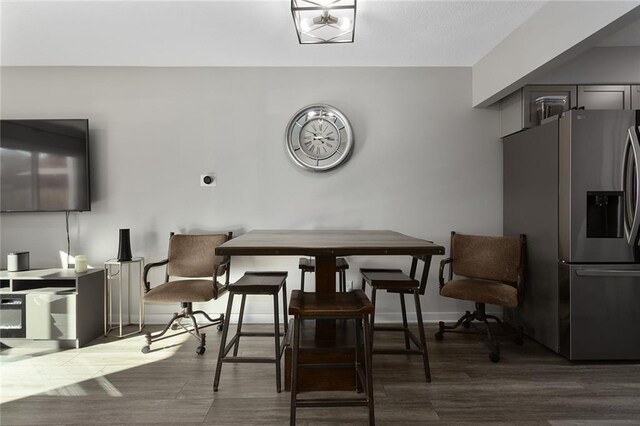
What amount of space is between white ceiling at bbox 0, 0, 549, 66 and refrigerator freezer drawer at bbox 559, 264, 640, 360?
6.20ft

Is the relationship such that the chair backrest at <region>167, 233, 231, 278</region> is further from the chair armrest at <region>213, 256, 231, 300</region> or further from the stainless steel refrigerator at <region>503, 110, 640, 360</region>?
the stainless steel refrigerator at <region>503, 110, 640, 360</region>

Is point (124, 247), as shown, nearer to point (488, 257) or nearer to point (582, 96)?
point (488, 257)

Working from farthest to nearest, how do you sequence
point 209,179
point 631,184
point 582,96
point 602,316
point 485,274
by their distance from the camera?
point 209,179 < point 485,274 < point 582,96 < point 602,316 < point 631,184

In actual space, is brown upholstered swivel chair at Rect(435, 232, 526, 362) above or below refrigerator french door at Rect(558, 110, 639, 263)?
below

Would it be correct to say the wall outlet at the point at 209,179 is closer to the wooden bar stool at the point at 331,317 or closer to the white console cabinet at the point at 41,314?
the white console cabinet at the point at 41,314

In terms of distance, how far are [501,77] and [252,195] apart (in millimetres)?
2519

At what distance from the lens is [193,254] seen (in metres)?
3.46

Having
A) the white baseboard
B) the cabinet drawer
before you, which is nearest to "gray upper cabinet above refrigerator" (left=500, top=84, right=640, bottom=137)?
the white baseboard

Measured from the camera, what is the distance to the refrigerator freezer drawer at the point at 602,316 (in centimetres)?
267

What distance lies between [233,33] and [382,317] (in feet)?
9.63

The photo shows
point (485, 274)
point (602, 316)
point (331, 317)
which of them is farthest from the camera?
point (485, 274)

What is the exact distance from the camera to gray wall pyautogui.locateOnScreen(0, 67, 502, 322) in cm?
367

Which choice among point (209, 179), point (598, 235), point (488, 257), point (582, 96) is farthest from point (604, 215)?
point (209, 179)

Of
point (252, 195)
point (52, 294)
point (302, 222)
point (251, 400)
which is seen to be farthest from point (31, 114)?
point (251, 400)
